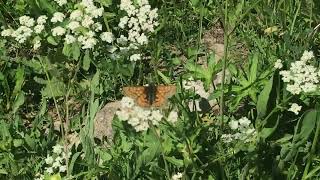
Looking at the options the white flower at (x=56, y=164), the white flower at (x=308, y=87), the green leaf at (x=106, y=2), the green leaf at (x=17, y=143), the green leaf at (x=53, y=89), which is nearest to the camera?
the white flower at (x=308, y=87)

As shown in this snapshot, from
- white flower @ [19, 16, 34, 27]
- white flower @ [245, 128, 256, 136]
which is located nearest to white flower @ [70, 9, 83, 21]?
white flower @ [19, 16, 34, 27]

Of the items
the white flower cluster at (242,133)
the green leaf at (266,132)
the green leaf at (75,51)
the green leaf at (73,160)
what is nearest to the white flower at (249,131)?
the white flower cluster at (242,133)

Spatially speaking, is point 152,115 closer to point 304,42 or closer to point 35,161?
point 35,161

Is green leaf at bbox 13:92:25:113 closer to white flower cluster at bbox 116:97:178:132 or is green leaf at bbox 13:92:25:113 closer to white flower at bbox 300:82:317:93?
white flower cluster at bbox 116:97:178:132

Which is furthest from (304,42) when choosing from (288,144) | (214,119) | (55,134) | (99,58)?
(55,134)

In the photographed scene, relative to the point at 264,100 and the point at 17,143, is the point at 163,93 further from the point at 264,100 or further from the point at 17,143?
the point at 17,143

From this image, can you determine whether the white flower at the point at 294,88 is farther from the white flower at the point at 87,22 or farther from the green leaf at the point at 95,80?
the green leaf at the point at 95,80
